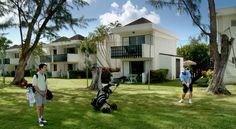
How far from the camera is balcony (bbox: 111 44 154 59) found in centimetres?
2792

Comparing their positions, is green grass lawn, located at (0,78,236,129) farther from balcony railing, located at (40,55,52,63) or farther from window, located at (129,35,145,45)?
balcony railing, located at (40,55,52,63)

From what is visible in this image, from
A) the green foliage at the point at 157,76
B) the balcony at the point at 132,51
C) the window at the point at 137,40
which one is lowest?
the green foliage at the point at 157,76

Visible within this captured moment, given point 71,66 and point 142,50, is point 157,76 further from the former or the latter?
point 71,66

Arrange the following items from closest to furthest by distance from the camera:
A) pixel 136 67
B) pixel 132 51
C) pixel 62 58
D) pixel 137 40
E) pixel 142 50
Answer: pixel 142 50
pixel 132 51
pixel 137 40
pixel 136 67
pixel 62 58

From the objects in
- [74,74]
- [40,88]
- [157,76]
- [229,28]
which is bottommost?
[40,88]

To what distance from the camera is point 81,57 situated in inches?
1658

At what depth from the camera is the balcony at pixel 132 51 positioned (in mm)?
27922

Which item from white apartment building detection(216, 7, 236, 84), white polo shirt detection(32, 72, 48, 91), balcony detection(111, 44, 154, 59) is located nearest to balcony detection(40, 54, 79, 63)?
balcony detection(111, 44, 154, 59)

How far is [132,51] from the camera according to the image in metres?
28.6

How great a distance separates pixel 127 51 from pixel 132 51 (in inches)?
20.8

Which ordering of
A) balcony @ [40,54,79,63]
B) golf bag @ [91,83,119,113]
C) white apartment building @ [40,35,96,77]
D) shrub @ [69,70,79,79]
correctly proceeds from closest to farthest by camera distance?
golf bag @ [91,83,119,113]
shrub @ [69,70,79,79]
balcony @ [40,54,79,63]
white apartment building @ [40,35,96,77]

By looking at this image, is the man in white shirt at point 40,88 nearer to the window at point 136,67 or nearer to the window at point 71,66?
the window at point 136,67

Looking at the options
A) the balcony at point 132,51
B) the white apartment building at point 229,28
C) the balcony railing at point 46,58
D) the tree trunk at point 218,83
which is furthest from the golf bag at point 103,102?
the balcony railing at point 46,58

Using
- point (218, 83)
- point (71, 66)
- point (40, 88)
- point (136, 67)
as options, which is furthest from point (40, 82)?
point (71, 66)
